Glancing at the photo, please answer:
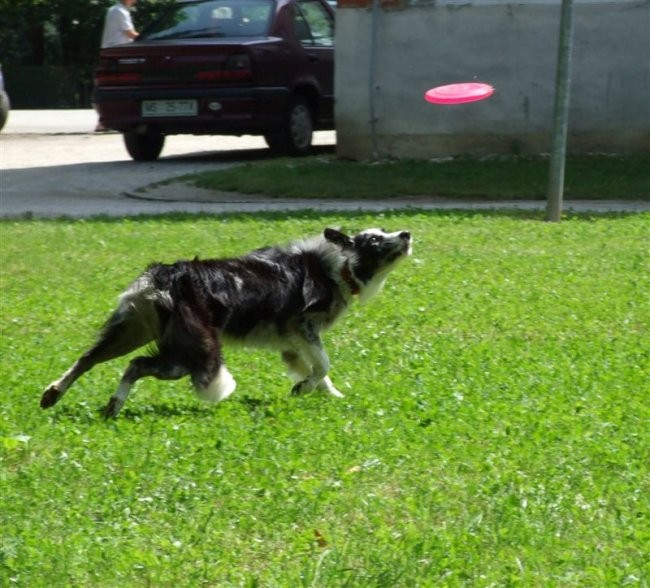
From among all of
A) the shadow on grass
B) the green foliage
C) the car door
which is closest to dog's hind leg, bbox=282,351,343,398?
the shadow on grass

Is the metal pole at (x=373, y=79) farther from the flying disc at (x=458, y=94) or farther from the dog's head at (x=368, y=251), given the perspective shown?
the dog's head at (x=368, y=251)

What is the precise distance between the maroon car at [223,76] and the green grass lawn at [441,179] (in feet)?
2.61

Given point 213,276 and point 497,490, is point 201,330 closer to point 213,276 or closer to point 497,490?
point 213,276

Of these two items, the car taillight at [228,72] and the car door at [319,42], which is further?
the car door at [319,42]

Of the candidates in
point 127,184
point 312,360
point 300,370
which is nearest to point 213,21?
point 127,184

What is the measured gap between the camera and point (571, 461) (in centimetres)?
641

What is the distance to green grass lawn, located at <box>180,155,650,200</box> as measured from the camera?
Result: 642 inches

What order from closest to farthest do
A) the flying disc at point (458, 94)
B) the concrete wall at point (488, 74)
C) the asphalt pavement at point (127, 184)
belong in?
the flying disc at point (458, 94)
the asphalt pavement at point (127, 184)
the concrete wall at point (488, 74)

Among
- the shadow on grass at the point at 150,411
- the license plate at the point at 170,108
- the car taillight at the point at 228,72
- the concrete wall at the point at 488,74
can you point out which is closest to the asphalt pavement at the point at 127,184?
the license plate at the point at 170,108

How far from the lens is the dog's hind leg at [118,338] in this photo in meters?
7.25

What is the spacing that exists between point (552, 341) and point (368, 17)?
1024 cm

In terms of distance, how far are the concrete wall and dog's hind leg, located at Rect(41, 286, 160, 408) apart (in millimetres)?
11544

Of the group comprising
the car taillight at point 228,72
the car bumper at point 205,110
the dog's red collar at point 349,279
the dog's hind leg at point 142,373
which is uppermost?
the dog's red collar at point 349,279

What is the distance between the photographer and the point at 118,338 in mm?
7336
